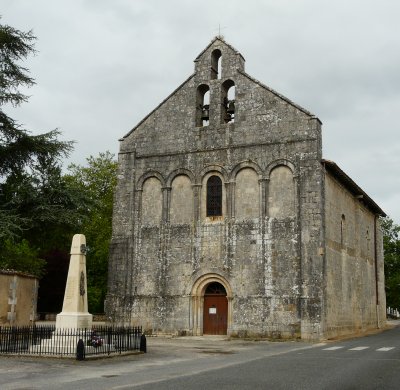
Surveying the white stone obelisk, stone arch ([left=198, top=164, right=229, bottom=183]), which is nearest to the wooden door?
stone arch ([left=198, top=164, right=229, bottom=183])

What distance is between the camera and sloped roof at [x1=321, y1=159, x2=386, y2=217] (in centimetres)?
2502

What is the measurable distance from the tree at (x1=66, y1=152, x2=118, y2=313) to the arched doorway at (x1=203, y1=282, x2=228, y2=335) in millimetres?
20825

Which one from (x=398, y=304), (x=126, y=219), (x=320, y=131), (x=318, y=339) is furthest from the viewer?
(x=398, y=304)

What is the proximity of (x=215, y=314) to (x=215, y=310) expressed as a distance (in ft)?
0.61

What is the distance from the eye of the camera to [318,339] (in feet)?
73.3

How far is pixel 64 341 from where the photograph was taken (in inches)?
611

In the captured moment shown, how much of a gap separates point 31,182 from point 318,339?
44.0 ft

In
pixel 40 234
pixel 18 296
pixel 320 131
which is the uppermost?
pixel 320 131

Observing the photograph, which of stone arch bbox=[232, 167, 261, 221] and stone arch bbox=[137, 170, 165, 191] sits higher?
stone arch bbox=[137, 170, 165, 191]

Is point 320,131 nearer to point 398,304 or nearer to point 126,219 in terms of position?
point 126,219

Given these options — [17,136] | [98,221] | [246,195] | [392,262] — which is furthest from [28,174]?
[392,262]

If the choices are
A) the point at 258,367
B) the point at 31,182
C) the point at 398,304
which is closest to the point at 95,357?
the point at 258,367

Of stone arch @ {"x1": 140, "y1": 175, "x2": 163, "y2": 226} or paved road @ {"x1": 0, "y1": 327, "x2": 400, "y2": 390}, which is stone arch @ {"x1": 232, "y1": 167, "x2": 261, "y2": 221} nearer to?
stone arch @ {"x1": 140, "y1": 175, "x2": 163, "y2": 226}

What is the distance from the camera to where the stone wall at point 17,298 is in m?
19.8
